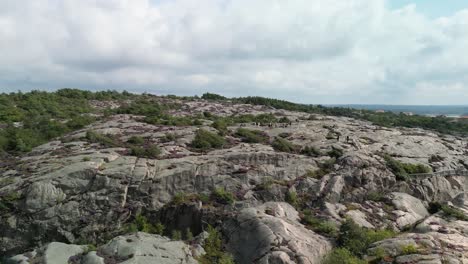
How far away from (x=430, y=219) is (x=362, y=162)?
22.4ft

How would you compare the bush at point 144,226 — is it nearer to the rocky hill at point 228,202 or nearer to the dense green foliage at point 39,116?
the rocky hill at point 228,202

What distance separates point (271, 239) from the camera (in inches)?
781

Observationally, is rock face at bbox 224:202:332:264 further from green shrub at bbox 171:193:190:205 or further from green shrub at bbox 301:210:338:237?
green shrub at bbox 171:193:190:205

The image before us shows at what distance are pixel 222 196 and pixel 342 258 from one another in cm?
875

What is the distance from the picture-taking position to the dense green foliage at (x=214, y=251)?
19484 millimetres

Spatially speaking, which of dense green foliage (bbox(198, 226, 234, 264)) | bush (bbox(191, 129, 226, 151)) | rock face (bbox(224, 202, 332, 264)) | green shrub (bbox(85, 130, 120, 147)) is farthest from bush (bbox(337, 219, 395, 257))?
green shrub (bbox(85, 130, 120, 147))

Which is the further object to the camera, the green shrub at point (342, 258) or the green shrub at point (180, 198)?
the green shrub at point (180, 198)

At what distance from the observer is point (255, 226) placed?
2102 cm

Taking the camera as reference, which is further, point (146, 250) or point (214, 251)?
point (214, 251)

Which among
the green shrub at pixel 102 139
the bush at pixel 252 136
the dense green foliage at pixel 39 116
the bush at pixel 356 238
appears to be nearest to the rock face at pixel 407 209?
the bush at pixel 356 238

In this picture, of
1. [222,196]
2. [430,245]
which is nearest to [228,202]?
[222,196]

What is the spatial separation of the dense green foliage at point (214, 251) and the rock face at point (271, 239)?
559mm

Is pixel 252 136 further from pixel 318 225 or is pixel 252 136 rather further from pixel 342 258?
pixel 342 258

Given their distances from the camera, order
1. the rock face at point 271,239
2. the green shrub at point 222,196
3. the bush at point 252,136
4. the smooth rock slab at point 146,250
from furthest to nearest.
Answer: the bush at point 252,136
the green shrub at point 222,196
the rock face at point 271,239
the smooth rock slab at point 146,250
